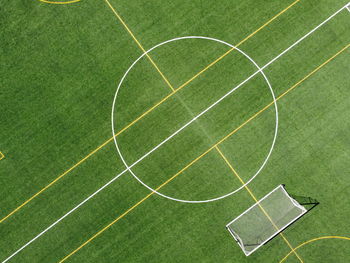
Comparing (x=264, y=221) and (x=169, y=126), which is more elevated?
(x=169, y=126)

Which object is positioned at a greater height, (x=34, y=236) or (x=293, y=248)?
(x=34, y=236)

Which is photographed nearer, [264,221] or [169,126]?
[264,221]

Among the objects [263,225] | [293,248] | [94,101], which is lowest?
[293,248]

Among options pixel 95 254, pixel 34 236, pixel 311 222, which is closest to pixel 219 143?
pixel 311 222

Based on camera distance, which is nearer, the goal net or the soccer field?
the goal net

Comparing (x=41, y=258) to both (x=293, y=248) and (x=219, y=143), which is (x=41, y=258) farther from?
(x=293, y=248)
